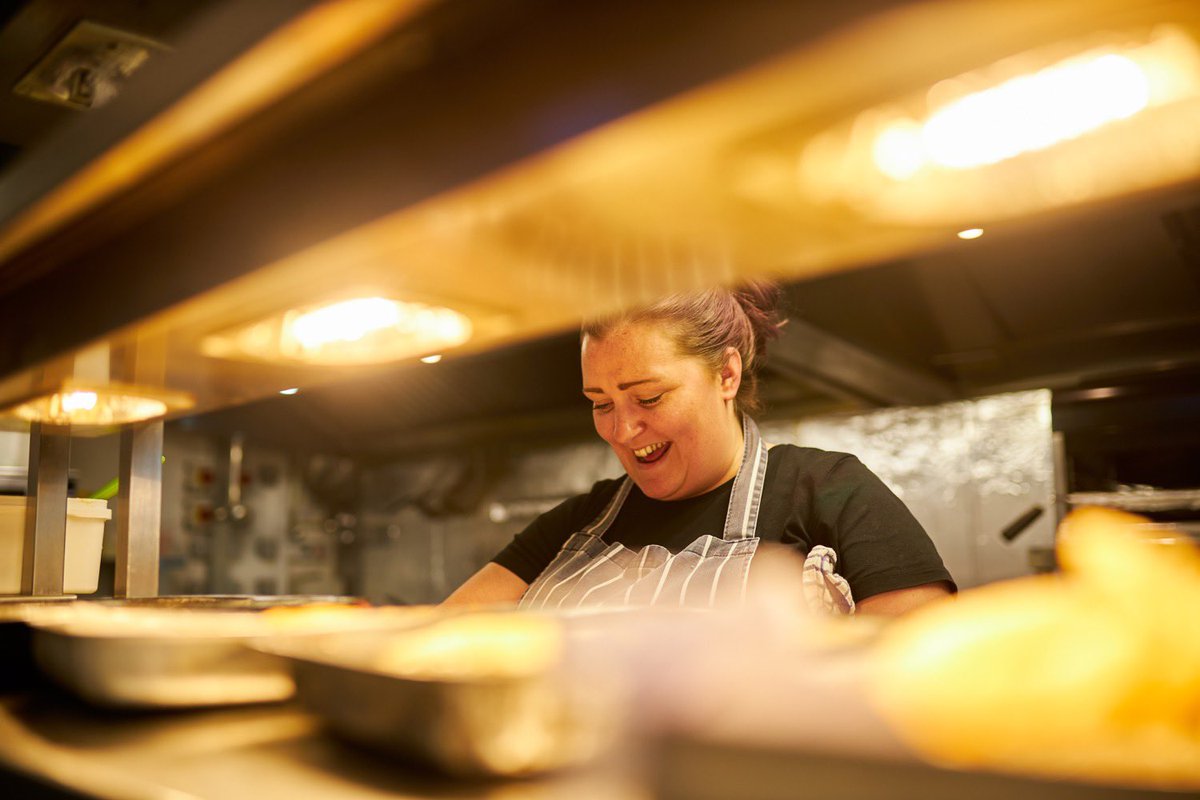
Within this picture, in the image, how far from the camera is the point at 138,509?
5.32ft

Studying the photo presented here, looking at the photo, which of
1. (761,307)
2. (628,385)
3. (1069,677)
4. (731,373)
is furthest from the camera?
(761,307)

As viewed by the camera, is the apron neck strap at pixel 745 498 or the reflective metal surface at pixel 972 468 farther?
the reflective metal surface at pixel 972 468

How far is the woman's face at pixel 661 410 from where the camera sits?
1.67m

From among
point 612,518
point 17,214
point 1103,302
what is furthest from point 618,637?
point 1103,302

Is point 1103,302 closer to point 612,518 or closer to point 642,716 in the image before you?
point 612,518

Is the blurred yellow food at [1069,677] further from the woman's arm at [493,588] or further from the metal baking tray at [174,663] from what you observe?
the woman's arm at [493,588]

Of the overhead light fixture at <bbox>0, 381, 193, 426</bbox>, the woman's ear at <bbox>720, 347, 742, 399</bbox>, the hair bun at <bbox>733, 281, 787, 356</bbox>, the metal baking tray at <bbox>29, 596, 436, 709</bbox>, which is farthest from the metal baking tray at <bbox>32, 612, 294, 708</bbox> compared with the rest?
the hair bun at <bbox>733, 281, 787, 356</bbox>

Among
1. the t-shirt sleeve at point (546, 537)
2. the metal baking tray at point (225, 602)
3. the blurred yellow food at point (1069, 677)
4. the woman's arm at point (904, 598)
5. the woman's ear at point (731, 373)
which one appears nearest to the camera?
the blurred yellow food at point (1069, 677)

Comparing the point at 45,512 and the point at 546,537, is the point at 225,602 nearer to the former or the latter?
the point at 45,512

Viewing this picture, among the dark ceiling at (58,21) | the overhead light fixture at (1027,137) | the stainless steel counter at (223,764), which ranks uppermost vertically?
the dark ceiling at (58,21)

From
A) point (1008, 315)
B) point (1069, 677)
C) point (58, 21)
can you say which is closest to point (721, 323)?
point (1069, 677)

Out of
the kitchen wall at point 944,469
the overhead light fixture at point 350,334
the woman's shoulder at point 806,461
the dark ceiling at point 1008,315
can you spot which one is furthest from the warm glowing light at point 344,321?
the kitchen wall at point 944,469

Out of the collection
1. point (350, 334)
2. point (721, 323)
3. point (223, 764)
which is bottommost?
point (223, 764)

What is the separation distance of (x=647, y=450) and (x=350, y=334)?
848 mm
